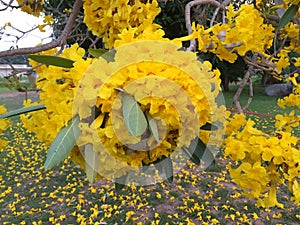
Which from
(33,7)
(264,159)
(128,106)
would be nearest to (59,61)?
(128,106)

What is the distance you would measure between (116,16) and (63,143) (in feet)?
1.16

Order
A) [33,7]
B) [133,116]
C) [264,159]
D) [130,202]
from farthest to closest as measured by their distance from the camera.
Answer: [130,202], [33,7], [264,159], [133,116]

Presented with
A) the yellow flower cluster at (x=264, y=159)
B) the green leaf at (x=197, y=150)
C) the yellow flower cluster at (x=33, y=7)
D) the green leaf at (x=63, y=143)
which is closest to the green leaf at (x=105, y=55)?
the green leaf at (x=63, y=143)

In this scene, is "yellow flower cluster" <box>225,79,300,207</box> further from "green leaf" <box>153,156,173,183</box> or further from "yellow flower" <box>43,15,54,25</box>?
"yellow flower" <box>43,15,54,25</box>

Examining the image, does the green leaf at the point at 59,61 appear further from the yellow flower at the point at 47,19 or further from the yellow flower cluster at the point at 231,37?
the yellow flower at the point at 47,19

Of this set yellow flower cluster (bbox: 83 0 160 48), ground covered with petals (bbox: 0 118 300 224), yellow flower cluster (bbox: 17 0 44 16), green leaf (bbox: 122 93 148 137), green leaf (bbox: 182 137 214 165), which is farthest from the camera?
ground covered with petals (bbox: 0 118 300 224)

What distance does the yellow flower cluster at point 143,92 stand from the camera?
0.48 meters

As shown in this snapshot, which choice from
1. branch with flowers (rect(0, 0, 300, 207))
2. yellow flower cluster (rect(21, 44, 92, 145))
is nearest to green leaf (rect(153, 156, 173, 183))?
branch with flowers (rect(0, 0, 300, 207))

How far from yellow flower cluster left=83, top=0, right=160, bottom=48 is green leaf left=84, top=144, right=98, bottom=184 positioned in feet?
0.98

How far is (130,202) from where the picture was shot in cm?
310

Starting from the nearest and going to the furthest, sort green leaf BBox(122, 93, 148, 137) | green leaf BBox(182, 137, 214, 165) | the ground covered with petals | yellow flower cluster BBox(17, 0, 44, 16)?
green leaf BBox(122, 93, 148, 137) < green leaf BBox(182, 137, 214, 165) < yellow flower cluster BBox(17, 0, 44, 16) < the ground covered with petals

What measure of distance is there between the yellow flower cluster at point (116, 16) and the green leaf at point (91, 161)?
11.7 inches

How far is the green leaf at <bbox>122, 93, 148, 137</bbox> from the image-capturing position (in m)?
0.46

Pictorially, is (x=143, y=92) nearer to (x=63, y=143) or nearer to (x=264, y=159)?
(x=63, y=143)
